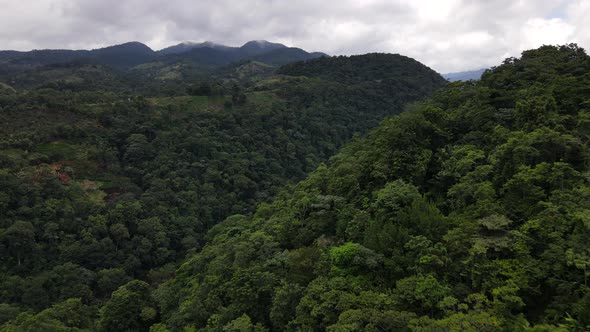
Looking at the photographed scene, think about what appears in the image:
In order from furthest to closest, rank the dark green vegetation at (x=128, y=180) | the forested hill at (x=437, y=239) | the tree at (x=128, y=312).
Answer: the dark green vegetation at (x=128, y=180), the tree at (x=128, y=312), the forested hill at (x=437, y=239)

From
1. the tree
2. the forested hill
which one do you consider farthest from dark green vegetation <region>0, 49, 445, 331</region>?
the forested hill

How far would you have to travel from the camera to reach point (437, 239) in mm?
15391

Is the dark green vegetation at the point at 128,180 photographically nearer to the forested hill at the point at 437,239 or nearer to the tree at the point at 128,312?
the tree at the point at 128,312

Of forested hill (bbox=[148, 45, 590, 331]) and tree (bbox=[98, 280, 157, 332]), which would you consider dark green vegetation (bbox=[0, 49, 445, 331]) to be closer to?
tree (bbox=[98, 280, 157, 332])

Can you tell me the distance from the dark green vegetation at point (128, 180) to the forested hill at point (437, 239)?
8288mm

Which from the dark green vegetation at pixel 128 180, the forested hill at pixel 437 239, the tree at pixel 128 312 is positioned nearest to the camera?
the forested hill at pixel 437 239

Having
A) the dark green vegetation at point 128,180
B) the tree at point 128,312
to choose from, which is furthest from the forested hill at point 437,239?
the dark green vegetation at point 128,180

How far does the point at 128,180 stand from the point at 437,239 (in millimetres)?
40249

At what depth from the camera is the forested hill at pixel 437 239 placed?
473 inches

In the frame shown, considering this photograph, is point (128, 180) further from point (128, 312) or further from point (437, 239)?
point (437, 239)

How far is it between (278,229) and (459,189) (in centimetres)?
1033

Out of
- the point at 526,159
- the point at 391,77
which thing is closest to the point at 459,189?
the point at 526,159

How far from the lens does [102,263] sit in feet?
112

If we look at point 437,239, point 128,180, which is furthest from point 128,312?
point 128,180
